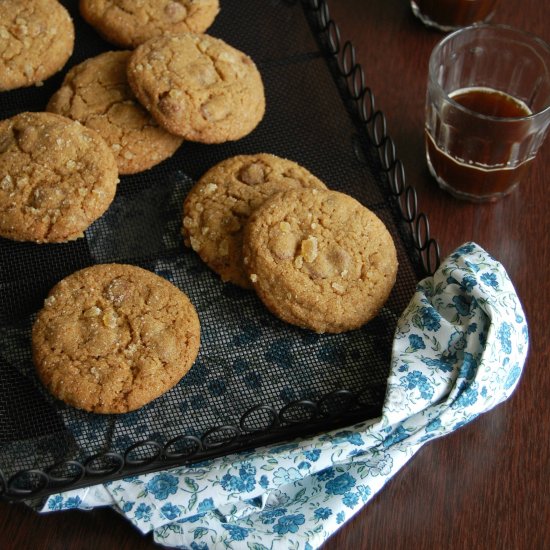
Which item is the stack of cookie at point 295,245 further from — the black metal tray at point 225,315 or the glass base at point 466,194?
the glass base at point 466,194

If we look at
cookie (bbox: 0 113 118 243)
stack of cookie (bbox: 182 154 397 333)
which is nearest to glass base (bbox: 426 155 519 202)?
stack of cookie (bbox: 182 154 397 333)

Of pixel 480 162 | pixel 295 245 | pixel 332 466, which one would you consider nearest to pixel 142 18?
pixel 295 245

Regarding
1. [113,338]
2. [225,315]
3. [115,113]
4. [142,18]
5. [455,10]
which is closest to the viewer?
[113,338]

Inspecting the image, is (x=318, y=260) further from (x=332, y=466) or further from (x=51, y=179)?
(x=51, y=179)

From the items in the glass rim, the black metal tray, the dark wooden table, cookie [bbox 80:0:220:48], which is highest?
cookie [bbox 80:0:220:48]

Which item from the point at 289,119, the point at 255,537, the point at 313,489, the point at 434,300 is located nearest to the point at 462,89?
the point at 289,119

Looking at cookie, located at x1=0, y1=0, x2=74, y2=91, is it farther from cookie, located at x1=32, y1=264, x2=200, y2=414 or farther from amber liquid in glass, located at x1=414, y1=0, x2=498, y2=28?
amber liquid in glass, located at x1=414, y1=0, x2=498, y2=28

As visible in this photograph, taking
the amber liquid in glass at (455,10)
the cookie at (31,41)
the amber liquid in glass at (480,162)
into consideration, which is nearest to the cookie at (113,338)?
the cookie at (31,41)
